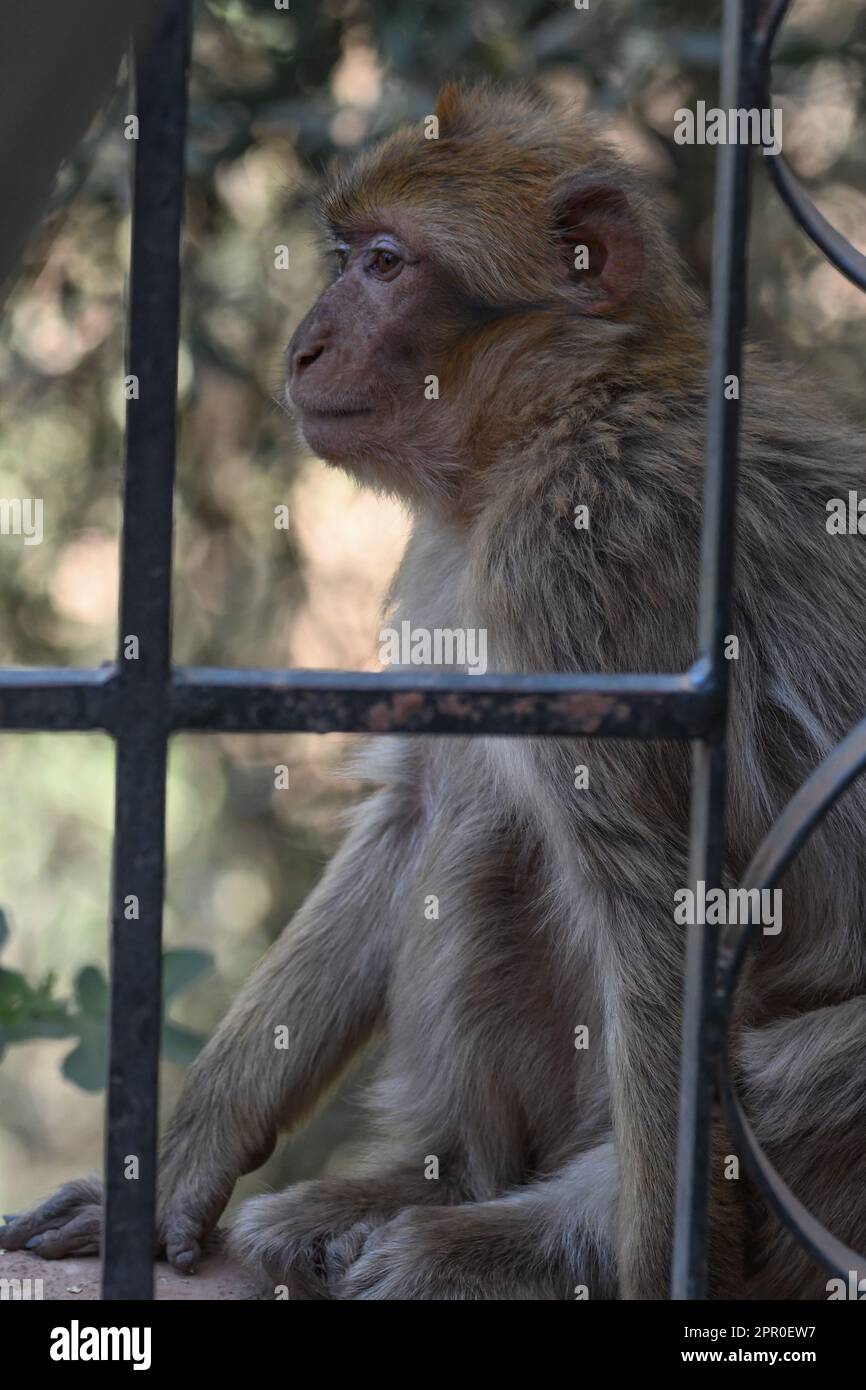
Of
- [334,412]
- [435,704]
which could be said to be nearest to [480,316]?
[334,412]

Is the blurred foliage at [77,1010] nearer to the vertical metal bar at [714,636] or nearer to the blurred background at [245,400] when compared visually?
the blurred background at [245,400]

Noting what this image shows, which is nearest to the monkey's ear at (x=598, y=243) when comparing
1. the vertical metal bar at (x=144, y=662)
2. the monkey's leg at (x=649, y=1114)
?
the monkey's leg at (x=649, y=1114)

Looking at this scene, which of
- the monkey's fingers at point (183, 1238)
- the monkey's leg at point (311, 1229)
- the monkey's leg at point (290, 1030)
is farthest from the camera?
the monkey's leg at point (290, 1030)

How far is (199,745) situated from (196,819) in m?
0.36

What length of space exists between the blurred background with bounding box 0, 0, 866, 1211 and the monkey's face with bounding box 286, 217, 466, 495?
366 millimetres

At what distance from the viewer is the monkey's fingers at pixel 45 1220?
9.23 ft

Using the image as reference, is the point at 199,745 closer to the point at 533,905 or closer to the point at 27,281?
the point at 27,281

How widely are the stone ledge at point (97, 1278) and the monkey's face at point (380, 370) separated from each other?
4.59 feet

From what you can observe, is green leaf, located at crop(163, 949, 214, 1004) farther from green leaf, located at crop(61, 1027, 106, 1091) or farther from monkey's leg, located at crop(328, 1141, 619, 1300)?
monkey's leg, located at crop(328, 1141, 619, 1300)

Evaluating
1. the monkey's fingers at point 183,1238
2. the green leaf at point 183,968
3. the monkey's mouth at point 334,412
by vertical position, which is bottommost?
the monkey's fingers at point 183,1238

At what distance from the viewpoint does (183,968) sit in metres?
2.93

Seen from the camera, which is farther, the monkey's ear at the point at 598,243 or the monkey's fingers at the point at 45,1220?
the monkey's ear at the point at 598,243

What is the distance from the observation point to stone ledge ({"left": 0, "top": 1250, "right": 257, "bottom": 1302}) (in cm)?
260
